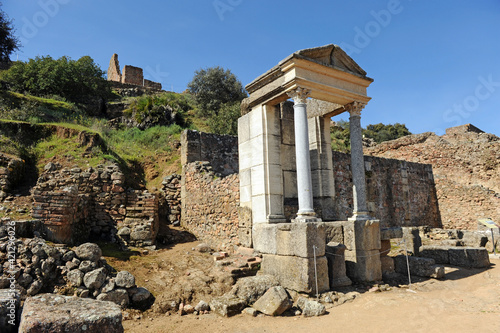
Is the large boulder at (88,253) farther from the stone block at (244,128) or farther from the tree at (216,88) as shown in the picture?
the tree at (216,88)

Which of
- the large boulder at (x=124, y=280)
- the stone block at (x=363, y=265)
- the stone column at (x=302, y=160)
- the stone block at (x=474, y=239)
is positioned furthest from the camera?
the stone block at (x=474, y=239)

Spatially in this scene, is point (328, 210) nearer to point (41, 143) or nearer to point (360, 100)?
point (360, 100)

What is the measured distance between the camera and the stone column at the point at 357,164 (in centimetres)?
816

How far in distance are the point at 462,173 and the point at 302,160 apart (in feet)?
58.9

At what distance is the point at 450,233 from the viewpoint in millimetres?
13844

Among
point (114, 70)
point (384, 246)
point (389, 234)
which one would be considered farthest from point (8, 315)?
point (114, 70)

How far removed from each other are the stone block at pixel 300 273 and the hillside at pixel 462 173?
56.2 feet

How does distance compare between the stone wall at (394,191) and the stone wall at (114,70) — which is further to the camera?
the stone wall at (114,70)

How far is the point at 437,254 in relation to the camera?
1008 cm

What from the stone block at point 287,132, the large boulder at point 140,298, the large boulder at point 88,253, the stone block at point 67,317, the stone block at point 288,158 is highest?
the stone block at point 287,132

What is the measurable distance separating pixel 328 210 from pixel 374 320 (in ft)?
13.5

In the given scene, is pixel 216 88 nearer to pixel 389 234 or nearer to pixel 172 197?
pixel 172 197

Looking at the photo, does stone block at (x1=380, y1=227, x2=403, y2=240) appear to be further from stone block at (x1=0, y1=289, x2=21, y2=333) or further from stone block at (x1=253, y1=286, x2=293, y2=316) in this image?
stone block at (x1=0, y1=289, x2=21, y2=333)

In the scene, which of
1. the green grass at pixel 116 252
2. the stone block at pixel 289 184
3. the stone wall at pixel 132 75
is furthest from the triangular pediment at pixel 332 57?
the stone wall at pixel 132 75
